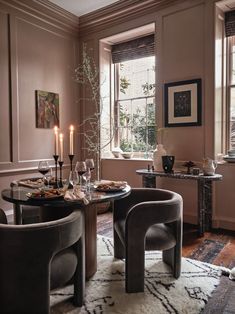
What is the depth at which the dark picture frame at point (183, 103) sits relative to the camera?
3.58m

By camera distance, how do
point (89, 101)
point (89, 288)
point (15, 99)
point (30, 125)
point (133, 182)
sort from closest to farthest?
1. point (89, 288)
2. point (15, 99)
3. point (30, 125)
4. point (133, 182)
5. point (89, 101)

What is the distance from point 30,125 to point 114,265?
8.15ft

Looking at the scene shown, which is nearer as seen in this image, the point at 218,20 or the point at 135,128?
the point at 218,20

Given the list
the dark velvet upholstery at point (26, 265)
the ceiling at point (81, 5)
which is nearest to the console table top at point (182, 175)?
the dark velvet upholstery at point (26, 265)

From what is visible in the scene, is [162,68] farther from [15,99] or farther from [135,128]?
[15,99]

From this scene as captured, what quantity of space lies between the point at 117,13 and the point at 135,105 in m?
1.45

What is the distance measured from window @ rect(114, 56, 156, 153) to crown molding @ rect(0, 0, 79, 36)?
1040mm

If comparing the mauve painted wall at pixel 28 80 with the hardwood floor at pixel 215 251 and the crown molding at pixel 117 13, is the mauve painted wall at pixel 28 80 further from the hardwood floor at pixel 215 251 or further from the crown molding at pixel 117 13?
the hardwood floor at pixel 215 251

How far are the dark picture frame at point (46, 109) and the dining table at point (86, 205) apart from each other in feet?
6.43

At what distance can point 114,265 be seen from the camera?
244 centimetres

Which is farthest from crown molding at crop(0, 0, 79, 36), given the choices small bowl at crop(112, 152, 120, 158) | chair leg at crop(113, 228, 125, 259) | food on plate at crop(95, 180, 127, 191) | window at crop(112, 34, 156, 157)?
chair leg at crop(113, 228, 125, 259)

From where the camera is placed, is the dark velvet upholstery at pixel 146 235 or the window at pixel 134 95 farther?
the window at pixel 134 95

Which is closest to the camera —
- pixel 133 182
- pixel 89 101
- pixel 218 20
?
pixel 218 20

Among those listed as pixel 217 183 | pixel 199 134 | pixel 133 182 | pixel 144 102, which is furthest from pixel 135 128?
pixel 217 183
